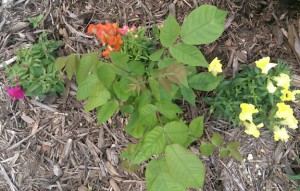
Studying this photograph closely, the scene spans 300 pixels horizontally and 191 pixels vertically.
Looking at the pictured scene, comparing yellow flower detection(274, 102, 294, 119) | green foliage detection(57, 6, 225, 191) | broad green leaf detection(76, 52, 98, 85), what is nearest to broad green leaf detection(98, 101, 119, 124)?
green foliage detection(57, 6, 225, 191)

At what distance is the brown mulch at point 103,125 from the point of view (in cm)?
265

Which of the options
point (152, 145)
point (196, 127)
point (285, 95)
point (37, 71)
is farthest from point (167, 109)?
point (37, 71)

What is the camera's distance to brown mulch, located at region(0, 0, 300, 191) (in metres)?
2.65

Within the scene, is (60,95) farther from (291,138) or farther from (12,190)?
(291,138)

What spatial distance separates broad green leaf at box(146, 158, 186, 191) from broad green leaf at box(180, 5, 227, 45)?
0.64 metres

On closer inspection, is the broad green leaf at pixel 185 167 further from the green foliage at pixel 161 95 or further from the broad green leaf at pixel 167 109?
the broad green leaf at pixel 167 109

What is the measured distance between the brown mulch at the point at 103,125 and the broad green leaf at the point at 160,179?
0.97m

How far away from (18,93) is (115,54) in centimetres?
122

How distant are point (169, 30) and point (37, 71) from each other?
1.36 meters

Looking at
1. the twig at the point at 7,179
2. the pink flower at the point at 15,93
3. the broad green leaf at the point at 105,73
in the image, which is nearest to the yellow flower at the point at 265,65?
the broad green leaf at the point at 105,73

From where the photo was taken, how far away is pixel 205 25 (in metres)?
1.61

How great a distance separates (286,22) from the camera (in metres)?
2.68

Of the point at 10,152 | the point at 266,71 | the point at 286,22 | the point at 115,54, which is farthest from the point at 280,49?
the point at 10,152

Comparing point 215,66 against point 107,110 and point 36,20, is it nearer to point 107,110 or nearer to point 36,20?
point 107,110
